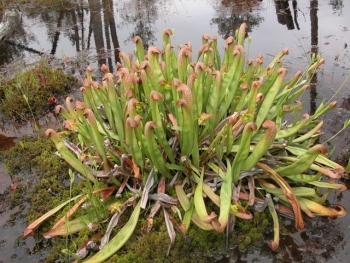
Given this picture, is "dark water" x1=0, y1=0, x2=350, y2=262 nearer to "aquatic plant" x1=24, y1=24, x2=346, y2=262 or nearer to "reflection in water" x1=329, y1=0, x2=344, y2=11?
"reflection in water" x1=329, y1=0, x2=344, y2=11

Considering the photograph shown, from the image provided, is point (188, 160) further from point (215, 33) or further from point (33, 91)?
point (215, 33)

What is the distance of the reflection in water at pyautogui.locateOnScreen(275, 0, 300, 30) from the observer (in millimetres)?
7426

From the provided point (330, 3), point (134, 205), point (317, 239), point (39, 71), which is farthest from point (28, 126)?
point (330, 3)

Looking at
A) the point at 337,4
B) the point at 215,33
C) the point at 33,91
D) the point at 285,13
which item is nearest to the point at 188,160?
the point at 33,91

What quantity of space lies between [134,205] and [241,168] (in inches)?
38.0

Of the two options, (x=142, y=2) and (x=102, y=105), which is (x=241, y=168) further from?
(x=142, y=2)

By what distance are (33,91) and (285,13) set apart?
581cm

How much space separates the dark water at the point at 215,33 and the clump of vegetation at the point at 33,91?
0.28 metres

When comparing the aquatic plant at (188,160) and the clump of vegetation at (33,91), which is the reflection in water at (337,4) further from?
the clump of vegetation at (33,91)

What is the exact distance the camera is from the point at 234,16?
8180 millimetres

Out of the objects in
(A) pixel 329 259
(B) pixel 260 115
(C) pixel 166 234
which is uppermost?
(B) pixel 260 115

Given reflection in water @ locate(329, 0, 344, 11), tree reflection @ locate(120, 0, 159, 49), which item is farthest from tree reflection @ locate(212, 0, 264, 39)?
reflection in water @ locate(329, 0, 344, 11)

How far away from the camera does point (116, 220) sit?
291cm

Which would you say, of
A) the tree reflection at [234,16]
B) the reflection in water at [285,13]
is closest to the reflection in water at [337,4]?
the reflection in water at [285,13]
